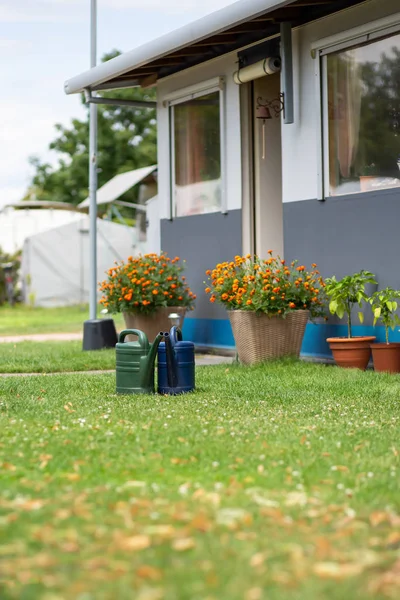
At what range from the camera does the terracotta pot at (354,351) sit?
29.8ft

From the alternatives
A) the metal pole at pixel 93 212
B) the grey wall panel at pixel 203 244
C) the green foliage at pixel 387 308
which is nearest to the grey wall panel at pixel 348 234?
the green foliage at pixel 387 308

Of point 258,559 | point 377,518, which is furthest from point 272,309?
point 258,559

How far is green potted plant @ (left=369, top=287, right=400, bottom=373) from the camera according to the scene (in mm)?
8750

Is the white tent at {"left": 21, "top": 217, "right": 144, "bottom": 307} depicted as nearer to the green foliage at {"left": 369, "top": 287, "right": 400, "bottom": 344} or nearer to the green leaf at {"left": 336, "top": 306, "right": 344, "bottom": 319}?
the green leaf at {"left": 336, "top": 306, "right": 344, "bottom": 319}

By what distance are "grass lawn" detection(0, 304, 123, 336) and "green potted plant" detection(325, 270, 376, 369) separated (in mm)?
8031

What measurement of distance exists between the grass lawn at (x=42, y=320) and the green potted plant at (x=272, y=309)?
24.2 feet

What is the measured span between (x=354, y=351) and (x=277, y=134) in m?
3.47

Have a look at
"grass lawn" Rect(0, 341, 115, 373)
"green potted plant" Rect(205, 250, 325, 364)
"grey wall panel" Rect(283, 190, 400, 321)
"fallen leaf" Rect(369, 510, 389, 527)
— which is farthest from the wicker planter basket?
"fallen leaf" Rect(369, 510, 389, 527)

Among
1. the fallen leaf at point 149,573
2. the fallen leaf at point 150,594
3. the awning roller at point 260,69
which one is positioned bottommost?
the fallen leaf at point 150,594

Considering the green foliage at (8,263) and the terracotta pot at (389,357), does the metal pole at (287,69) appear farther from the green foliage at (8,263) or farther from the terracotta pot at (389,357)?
the green foliage at (8,263)

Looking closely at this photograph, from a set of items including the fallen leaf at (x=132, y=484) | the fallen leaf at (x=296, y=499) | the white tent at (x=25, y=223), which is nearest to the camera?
the fallen leaf at (x=296, y=499)

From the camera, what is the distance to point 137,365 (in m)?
7.57

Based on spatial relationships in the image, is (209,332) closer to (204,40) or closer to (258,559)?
(204,40)

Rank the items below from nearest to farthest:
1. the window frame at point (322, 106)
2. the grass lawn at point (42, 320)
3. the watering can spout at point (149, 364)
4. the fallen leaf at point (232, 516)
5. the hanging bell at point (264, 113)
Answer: the fallen leaf at point (232, 516) → the watering can spout at point (149, 364) → the window frame at point (322, 106) → the hanging bell at point (264, 113) → the grass lawn at point (42, 320)
